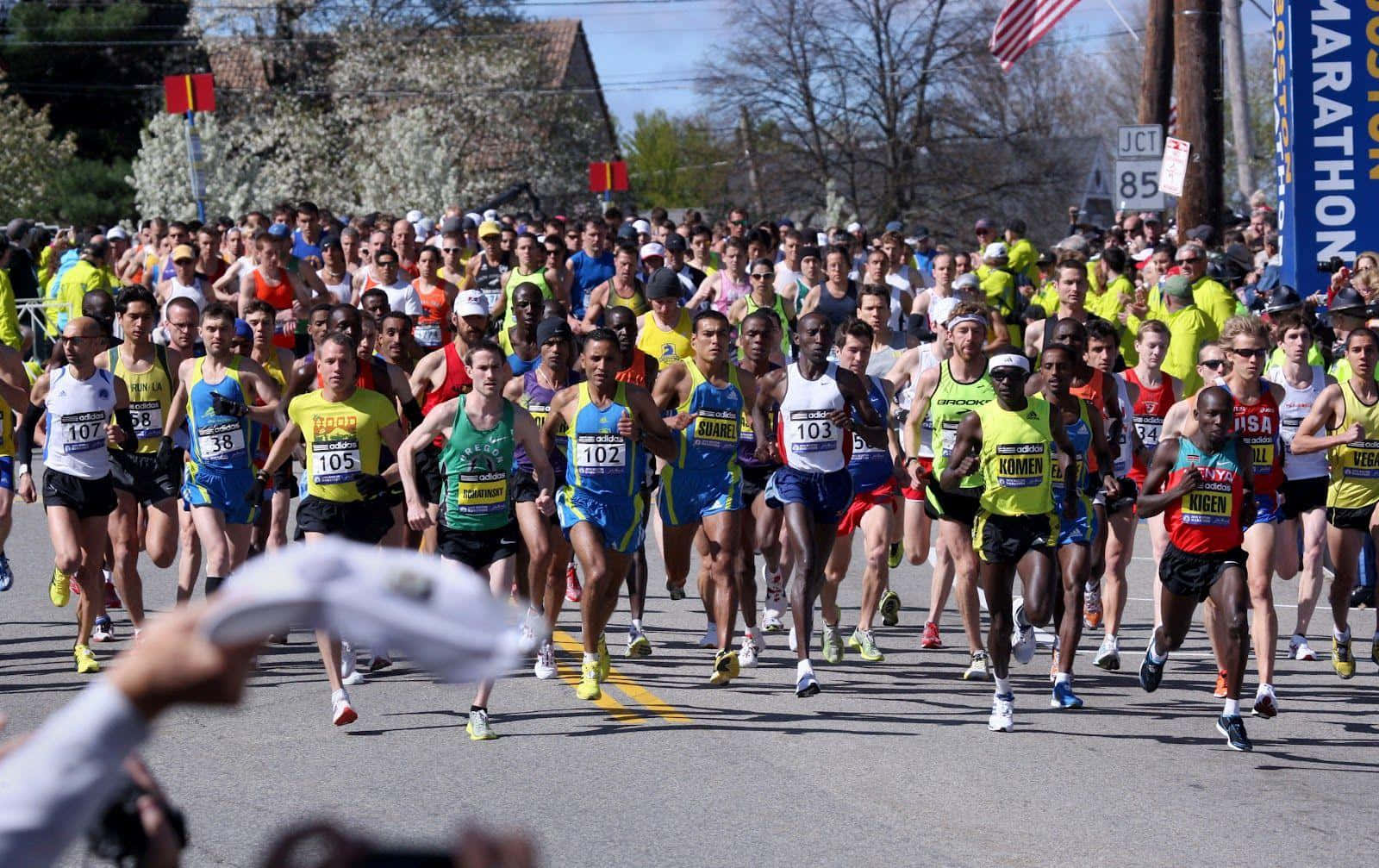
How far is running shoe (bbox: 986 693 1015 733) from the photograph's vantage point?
902 centimetres

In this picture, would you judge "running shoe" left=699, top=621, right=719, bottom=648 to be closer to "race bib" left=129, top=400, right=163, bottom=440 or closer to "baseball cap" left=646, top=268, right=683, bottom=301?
"baseball cap" left=646, top=268, right=683, bottom=301

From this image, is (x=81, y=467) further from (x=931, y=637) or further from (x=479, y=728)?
(x=931, y=637)

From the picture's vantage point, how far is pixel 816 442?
10320 millimetres

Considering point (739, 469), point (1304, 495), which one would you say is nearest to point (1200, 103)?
point (1304, 495)

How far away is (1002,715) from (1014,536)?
885 mm

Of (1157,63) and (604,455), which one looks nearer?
(604,455)

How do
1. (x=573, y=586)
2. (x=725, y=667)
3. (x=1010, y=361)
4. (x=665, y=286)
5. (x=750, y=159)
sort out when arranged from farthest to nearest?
(x=750, y=159) < (x=573, y=586) < (x=665, y=286) < (x=725, y=667) < (x=1010, y=361)

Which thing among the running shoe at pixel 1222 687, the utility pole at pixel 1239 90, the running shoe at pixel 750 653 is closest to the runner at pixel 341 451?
the running shoe at pixel 750 653

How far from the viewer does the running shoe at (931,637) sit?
11.2 m

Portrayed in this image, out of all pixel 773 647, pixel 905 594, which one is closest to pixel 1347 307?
pixel 905 594

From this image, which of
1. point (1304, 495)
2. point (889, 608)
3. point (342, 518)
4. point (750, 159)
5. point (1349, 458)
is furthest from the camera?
point (750, 159)

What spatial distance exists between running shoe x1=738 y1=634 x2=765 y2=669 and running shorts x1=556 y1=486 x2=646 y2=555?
3.94 ft

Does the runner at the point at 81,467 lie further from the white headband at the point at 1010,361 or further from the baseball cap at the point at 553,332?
the white headband at the point at 1010,361

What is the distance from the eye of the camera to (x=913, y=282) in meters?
18.5
